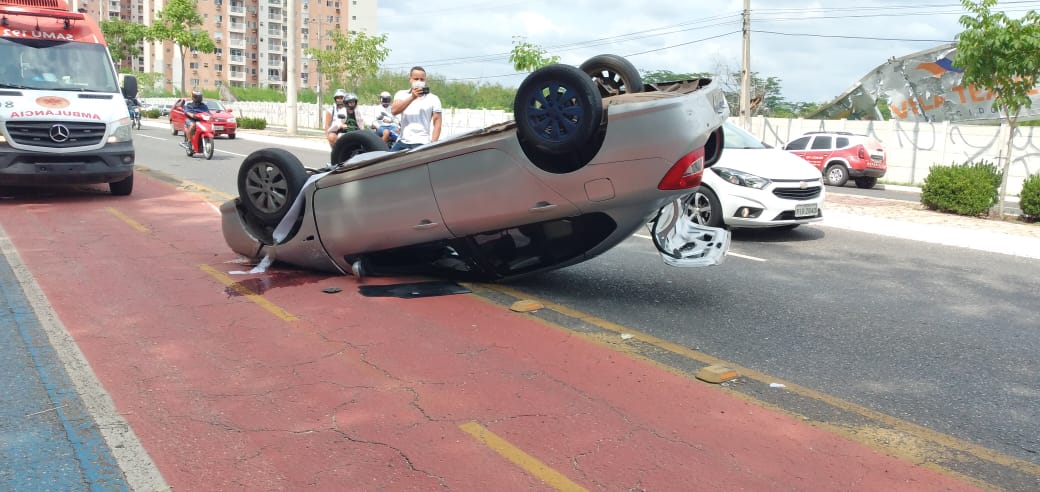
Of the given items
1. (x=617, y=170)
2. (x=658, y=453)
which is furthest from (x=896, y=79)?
(x=658, y=453)

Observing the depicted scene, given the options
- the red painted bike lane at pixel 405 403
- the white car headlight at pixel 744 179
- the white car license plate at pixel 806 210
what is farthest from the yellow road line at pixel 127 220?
the white car license plate at pixel 806 210

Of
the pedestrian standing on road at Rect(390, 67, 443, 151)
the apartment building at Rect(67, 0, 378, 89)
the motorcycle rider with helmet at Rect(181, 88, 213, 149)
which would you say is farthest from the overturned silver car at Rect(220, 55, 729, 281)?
the apartment building at Rect(67, 0, 378, 89)

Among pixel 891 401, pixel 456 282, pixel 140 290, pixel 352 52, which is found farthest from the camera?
pixel 352 52

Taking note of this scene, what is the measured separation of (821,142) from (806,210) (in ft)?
53.6

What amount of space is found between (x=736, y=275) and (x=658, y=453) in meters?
4.61

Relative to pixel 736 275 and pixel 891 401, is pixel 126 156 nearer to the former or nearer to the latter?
pixel 736 275

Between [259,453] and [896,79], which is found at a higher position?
[896,79]

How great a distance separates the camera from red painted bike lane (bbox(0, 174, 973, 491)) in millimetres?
3678

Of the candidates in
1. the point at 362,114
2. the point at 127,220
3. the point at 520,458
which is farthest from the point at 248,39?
the point at 520,458

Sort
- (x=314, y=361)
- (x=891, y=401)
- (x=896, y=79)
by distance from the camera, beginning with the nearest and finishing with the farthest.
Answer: (x=891, y=401) < (x=314, y=361) < (x=896, y=79)

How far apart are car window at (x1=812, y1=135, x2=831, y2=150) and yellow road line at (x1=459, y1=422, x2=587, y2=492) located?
76.5 ft

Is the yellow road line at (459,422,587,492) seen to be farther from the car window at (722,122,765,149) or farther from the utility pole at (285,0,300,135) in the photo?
the utility pole at (285,0,300,135)

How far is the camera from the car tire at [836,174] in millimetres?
24625

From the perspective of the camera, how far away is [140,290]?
6.94 metres
